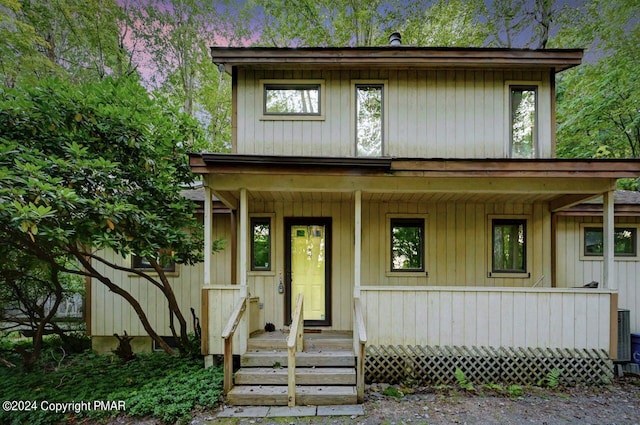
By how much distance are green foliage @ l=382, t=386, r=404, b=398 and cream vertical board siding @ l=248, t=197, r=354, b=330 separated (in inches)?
70.4

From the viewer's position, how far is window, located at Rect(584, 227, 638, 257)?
6.75m

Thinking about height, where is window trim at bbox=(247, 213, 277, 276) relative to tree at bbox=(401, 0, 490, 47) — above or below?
below

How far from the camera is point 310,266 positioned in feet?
21.7

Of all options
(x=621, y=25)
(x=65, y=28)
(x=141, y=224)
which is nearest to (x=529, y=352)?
(x=141, y=224)

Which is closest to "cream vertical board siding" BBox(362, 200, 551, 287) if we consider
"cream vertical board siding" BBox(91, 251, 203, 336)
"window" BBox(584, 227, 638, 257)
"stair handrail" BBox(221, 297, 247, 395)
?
"window" BBox(584, 227, 638, 257)

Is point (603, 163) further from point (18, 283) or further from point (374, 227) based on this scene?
point (18, 283)

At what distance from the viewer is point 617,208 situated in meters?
6.54

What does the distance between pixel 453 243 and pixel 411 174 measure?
7.73 feet

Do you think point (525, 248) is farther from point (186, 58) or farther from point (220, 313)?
point (186, 58)

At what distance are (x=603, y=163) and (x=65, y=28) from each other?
18156 mm

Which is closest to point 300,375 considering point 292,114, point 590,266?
point 292,114

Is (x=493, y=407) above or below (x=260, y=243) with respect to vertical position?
below

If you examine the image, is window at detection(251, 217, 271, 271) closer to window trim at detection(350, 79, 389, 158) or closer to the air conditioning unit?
window trim at detection(350, 79, 389, 158)

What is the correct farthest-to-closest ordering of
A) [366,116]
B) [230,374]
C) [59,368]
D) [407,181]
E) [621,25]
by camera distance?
[621,25] → [366,116] → [59,368] → [407,181] → [230,374]
